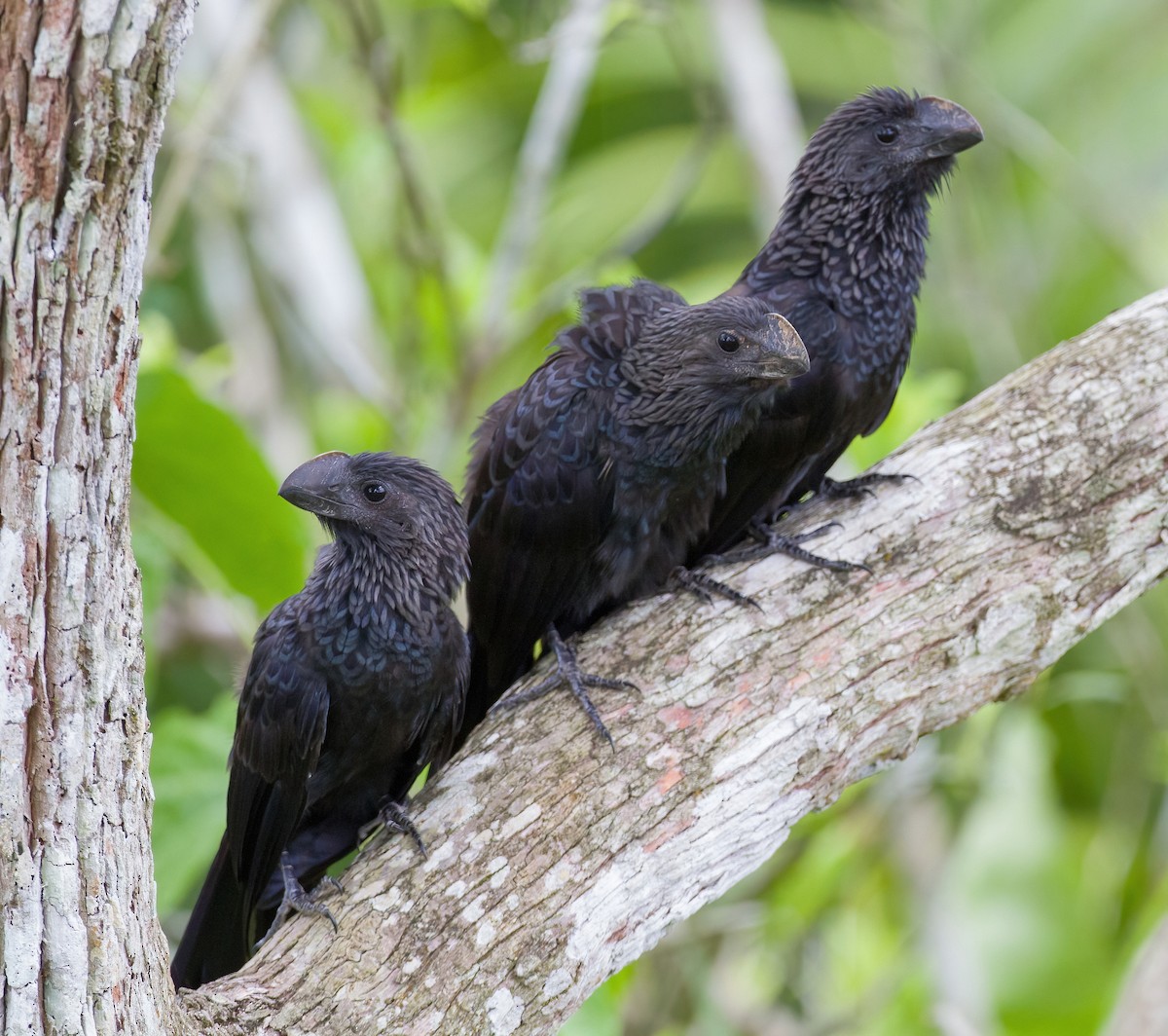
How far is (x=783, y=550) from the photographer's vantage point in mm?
2838

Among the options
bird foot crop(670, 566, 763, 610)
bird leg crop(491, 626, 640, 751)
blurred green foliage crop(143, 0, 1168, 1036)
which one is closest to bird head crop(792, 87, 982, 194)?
blurred green foliage crop(143, 0, 1168, 1036)

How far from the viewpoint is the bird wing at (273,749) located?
255 cm

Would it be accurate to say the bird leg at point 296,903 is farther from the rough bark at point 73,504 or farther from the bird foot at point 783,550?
the bird foot at point 783,550

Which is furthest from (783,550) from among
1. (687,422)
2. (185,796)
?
(185,796)

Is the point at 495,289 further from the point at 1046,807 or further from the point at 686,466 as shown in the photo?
the point at 1046,807

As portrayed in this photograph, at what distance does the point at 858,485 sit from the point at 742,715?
68 centimetres

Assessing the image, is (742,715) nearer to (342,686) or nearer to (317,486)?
(342,686)

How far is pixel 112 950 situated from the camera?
5.77 ft

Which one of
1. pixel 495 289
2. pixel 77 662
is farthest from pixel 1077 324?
pixel 77 662

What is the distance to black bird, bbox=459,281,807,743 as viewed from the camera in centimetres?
277

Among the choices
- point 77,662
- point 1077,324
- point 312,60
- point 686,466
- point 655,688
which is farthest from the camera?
point 312,60

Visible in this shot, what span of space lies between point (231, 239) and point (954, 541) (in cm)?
435

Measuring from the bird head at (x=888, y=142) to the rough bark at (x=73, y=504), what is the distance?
6.37 feet

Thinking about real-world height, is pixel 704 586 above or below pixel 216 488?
below
